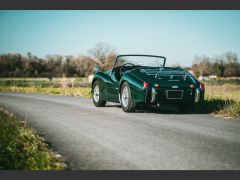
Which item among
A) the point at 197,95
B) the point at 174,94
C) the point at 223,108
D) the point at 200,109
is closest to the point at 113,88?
the point at 174,94

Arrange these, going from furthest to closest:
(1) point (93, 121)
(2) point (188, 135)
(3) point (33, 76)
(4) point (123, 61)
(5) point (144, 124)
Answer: (3) point (33, 76)
(4) point (123, 61)
(1) point (93, 121)
(5) point (144, 124)
(2) point (188, 135)

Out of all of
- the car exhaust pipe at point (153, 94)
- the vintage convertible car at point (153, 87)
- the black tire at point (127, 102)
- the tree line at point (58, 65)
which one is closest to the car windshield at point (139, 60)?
the vintage convertible car at point (153, 87)

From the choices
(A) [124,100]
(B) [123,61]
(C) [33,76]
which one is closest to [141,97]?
(A) [124,100]

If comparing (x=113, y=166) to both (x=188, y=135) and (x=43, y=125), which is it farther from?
(x=43, y=125)

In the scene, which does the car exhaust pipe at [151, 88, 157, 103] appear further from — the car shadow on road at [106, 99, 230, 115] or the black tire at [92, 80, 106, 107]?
the black tire at [92, 80, 106, 107]

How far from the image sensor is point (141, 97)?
8.50m

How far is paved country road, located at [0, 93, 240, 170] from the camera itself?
4.17 meters

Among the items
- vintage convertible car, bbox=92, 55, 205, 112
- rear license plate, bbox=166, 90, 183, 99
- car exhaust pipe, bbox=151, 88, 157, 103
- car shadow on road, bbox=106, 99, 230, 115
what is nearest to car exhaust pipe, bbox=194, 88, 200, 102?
vintage convertible car, bbox=92, 55, 205, 112

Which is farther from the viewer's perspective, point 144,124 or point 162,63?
point 162,63

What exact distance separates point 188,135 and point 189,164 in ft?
6.25

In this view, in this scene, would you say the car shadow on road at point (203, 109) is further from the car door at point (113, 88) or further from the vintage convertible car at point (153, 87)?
the car door at point (113, 88)

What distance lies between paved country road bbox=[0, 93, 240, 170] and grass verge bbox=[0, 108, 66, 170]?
214mm

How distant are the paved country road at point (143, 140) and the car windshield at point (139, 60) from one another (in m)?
2.46

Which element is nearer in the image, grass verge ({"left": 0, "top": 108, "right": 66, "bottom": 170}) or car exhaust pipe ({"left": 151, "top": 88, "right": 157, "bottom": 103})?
grass verge ({"left": 0, "top": 108, "right": 66, "bottom": 170})
